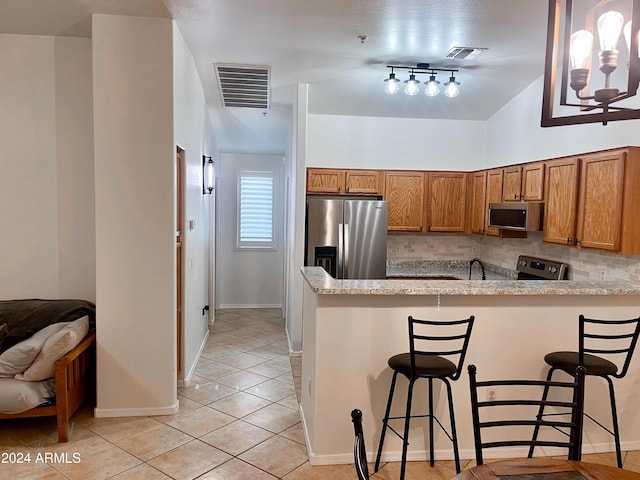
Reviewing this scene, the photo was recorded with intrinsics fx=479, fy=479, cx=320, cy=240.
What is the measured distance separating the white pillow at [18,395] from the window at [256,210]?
177 inches

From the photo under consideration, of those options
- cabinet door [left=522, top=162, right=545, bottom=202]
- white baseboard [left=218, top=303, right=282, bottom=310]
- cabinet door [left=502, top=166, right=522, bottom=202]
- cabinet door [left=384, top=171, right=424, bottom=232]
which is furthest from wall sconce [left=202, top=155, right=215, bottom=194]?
cabinet door [left=522, top=162, right=545, bottom=202]

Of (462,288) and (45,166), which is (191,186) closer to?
(45,166)

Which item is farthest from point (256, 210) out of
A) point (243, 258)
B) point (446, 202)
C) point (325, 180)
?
point (446, 202)

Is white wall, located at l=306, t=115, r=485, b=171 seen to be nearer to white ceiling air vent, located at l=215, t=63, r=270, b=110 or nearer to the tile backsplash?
white ceiling air vent, located at l=215, t=63, r=270, b=110

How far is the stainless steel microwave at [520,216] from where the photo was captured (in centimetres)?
418

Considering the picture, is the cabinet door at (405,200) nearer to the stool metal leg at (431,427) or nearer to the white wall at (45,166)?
the stool metal leg at (431,427)

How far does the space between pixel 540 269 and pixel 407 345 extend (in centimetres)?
232

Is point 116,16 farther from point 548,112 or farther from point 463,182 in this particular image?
point 463,182

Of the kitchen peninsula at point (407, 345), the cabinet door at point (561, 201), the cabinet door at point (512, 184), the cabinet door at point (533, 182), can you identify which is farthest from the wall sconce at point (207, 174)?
the cabinet door at point (561, 201)

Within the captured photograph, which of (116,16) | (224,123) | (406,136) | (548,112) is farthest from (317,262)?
(548,112)

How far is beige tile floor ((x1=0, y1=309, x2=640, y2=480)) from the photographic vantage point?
9.12 feet

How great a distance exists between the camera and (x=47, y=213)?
379 centimetres

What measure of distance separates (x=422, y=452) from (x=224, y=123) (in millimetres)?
4574

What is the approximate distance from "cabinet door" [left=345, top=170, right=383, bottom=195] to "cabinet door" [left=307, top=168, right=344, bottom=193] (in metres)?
0.08
